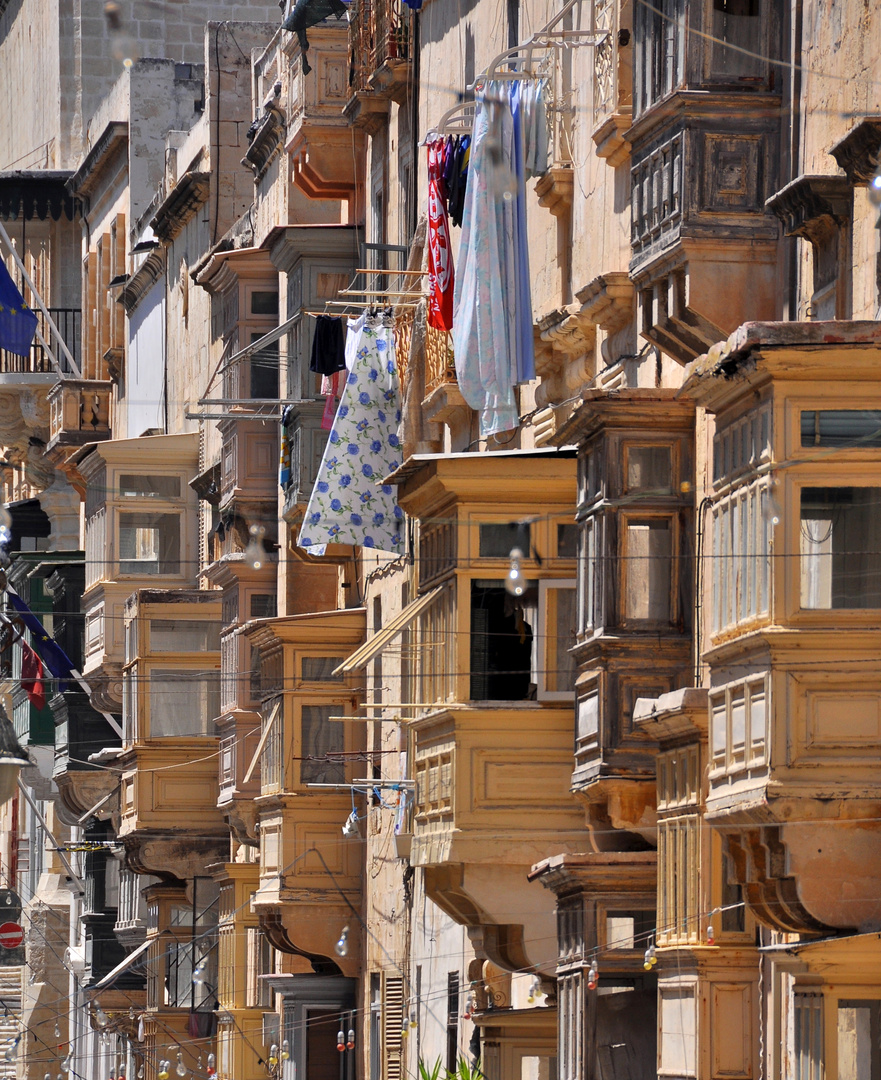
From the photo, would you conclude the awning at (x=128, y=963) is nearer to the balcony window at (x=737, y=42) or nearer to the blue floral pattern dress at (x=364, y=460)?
the blue floral pattern dress at (x=364, y=460)

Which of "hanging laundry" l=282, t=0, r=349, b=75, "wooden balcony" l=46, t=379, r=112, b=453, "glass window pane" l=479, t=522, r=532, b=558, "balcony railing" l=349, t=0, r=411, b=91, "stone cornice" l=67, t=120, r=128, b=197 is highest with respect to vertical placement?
"stone cornice" l=67, t=120, r=128, b=197

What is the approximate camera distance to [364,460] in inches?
1102

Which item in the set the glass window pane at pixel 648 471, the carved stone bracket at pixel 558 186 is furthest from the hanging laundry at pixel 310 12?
the glass window pane at pixel 648 471

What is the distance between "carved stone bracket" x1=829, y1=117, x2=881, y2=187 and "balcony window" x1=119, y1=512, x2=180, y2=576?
86.9ft

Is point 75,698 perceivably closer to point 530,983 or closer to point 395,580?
point 395,580

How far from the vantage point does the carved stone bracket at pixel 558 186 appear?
2352cm

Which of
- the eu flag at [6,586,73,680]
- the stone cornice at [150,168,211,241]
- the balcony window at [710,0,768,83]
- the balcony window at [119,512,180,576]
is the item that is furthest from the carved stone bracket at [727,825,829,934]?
the balcony window at [119,512,180,576]

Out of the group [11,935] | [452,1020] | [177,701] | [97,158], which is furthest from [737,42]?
[11,935]

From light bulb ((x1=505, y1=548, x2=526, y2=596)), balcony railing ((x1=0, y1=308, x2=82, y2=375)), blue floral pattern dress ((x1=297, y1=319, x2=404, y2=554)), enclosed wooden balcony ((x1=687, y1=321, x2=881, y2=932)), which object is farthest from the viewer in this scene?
balcony railing ((x1=0, y1=308, x2=82, y2=375))

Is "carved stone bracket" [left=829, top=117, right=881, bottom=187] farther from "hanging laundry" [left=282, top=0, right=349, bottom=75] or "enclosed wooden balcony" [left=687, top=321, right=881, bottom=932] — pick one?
"hanging laundry" [left=282, top=0, right=349, bottom=75]

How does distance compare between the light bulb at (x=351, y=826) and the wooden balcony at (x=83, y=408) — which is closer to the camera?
the light bulb at (x=351, y=826)

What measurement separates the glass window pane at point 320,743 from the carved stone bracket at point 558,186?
365 inches

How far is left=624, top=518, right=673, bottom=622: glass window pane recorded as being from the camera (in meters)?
19.4

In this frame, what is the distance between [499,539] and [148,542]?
20.8 m
